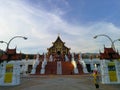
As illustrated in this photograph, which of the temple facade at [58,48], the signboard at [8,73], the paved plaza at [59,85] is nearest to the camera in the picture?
the paved plaza at [59,85]

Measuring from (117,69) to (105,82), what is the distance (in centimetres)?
212

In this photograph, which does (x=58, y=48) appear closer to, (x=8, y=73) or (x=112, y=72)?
(x=8, y=73)

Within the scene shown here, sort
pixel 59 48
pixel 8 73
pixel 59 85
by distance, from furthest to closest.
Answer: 1. pixel 59 48
2. pixel 8 73
3. pixel 59 85

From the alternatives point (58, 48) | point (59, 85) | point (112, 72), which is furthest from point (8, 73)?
point (58, 48)

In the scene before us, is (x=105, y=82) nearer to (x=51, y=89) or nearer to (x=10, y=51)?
(x=51, y=89)

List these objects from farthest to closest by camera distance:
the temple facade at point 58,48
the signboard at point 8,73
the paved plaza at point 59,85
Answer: the temple facade at point 58,48, the signboard at point 8,73, the paved plaza at point 59,85

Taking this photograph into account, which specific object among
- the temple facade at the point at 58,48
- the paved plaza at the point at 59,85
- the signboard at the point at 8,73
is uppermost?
the temple facade at the point at 58,48

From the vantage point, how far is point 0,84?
778 inches

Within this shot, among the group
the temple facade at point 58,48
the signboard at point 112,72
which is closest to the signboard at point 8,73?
the signboard at point 112,72

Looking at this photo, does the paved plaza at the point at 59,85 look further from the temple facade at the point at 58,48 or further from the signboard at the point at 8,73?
the temple facade at the point at 58,48

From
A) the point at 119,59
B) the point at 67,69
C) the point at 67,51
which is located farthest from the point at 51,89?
the point at 67,51

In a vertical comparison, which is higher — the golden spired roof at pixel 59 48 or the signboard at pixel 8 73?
the golden spired roof at pixel 59 48

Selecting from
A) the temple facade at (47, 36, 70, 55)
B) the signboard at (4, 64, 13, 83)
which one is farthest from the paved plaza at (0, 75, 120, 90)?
the temple facade at (47, 36, 70, 55)

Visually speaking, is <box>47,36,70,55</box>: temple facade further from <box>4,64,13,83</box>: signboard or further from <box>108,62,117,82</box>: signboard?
<box>4,64,13,83</box>: signboard
